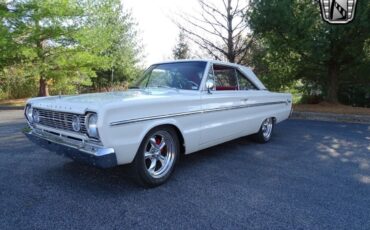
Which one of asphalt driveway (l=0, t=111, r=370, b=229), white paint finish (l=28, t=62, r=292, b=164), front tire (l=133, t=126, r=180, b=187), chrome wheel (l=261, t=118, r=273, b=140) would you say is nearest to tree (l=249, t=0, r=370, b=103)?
chrome wheel (l=261, t=118, r=273, b=140)

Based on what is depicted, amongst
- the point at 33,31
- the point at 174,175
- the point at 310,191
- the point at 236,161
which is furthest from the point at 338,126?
the point at 33,31

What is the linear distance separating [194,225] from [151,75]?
2936 millimetres

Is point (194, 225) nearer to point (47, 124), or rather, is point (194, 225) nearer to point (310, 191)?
point (310, 191)

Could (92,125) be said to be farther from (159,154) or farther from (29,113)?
(29,113)

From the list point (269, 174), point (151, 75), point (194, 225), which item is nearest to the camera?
point (194, 225)

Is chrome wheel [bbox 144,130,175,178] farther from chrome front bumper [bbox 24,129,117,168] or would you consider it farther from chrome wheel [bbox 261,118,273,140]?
chrome wheel [bbox 261,118,273,140]

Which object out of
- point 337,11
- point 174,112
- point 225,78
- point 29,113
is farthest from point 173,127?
point 337,11

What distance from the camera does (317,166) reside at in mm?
4508

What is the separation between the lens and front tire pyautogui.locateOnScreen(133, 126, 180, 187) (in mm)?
3375

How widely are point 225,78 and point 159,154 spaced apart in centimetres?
209

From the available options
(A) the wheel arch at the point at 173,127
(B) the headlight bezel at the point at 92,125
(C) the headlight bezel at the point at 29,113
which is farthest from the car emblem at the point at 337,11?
(C) the headlight bezel at the point at 29,113

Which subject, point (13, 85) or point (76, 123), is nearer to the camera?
point (76, 123)

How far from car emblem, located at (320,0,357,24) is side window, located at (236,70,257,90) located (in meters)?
4.95

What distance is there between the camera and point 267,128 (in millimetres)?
6125
